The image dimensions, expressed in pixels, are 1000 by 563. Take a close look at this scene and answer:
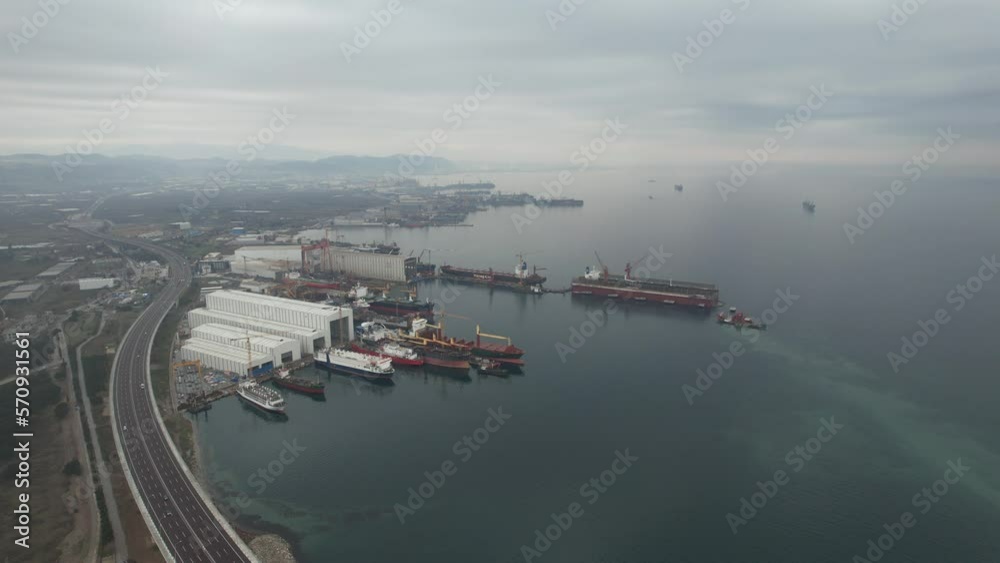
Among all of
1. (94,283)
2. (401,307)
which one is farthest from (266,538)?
(94,283)

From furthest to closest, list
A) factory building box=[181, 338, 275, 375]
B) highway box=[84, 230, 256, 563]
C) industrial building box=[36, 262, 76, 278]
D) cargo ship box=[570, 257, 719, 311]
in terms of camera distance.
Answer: industrial building box=[36, 262, 76, 278] < cargo ship box=[570, 257, 719, 311] < factory building box=[181, 338, 275, 375] < highway box=[84, 230, 256, 563]

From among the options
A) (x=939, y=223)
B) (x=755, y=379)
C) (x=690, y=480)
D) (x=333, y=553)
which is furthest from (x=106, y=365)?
(x=939, y=223)

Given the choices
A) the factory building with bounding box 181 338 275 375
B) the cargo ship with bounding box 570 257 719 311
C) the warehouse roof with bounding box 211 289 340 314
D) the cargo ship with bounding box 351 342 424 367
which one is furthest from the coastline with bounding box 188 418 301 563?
the cargo ship with bounding box 570 257 719 311

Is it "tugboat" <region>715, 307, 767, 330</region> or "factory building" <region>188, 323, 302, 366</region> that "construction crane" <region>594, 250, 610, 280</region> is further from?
"factory building" <region>188, 323, 302, 366</region>

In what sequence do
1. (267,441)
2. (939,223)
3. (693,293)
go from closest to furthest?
(267,441), (693,293), (939,223)

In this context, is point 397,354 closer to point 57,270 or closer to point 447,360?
point 447,360

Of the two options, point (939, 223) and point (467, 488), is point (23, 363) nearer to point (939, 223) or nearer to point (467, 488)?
point (467, 488)
